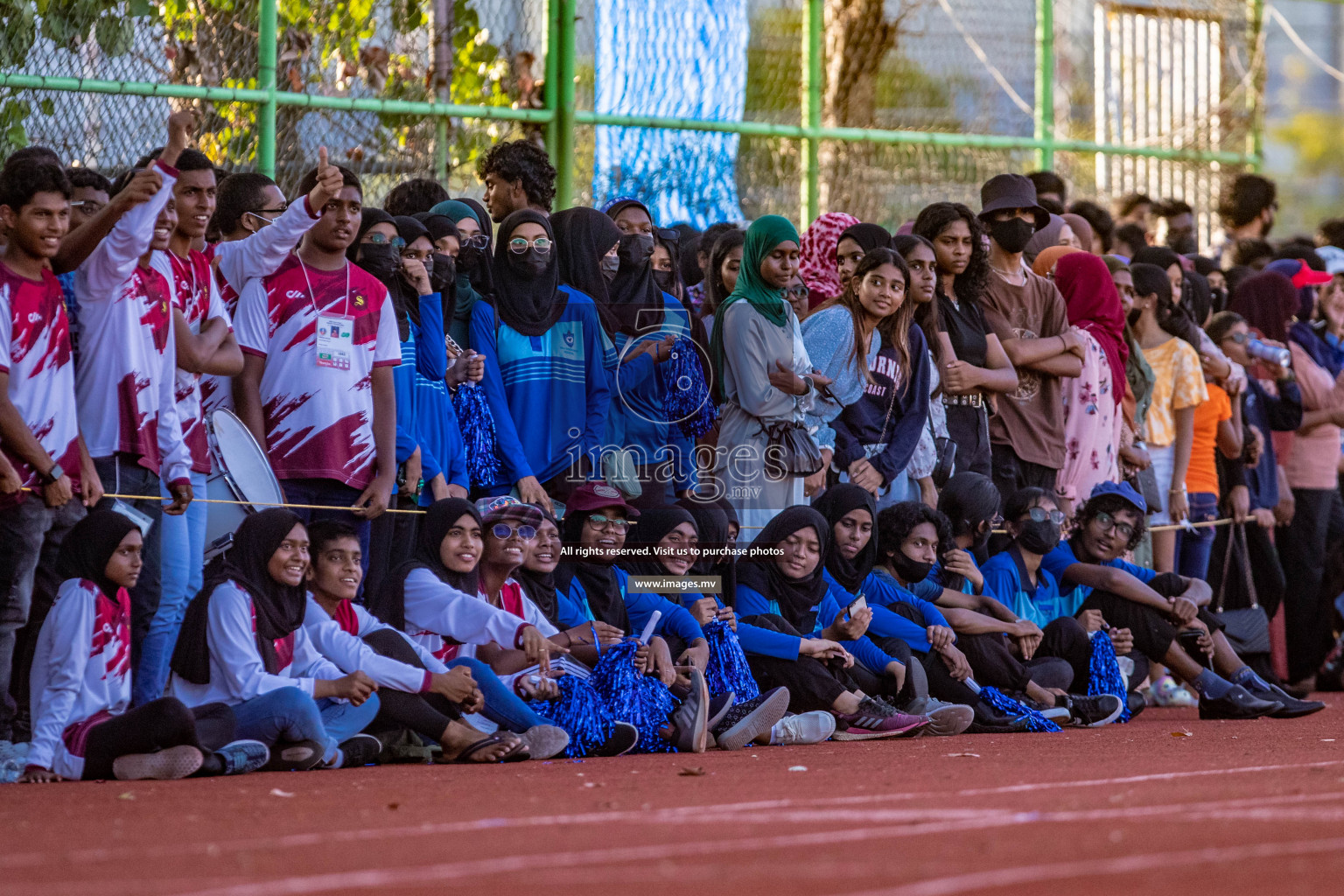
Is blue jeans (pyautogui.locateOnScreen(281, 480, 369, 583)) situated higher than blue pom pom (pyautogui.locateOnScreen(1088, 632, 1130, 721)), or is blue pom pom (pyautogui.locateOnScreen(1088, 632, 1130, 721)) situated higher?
blue jeans (pyautogui.locateOnScreen(281, 480, 369, 583))

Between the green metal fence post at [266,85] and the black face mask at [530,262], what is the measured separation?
6.64 feet

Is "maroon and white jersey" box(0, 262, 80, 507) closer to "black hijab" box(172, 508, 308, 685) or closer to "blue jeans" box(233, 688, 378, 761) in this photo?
"black hijab" box(172, 508, 308, 685)

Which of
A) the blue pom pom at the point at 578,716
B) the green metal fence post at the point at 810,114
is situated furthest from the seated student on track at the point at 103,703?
the green metal fence post at the point at 810,114

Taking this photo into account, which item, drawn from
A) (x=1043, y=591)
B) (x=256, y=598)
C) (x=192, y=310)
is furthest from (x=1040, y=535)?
(x=192, y=310)

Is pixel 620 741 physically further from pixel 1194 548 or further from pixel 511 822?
pixel 1194 548

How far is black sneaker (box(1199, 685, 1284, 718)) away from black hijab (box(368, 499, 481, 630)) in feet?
14.0

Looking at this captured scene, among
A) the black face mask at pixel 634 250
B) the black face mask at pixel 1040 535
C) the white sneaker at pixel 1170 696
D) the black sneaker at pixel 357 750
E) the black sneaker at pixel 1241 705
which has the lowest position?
the white sneaker at pixel 1170 696

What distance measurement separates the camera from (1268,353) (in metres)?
12.2

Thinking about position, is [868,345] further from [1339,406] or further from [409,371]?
[1339,406]

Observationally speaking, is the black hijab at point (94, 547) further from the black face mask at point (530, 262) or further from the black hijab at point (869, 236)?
the black hijab at point (869, 236)

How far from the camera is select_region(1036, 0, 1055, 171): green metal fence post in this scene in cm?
1371

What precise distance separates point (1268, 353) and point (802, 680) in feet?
16.2

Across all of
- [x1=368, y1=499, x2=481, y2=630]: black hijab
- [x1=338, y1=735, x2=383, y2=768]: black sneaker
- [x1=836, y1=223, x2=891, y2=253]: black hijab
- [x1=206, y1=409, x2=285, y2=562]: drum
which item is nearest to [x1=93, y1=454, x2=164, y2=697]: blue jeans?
[x1=206, y1=409, x2=285, y2=562]: drum

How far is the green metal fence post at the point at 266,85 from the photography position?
33.3ft
